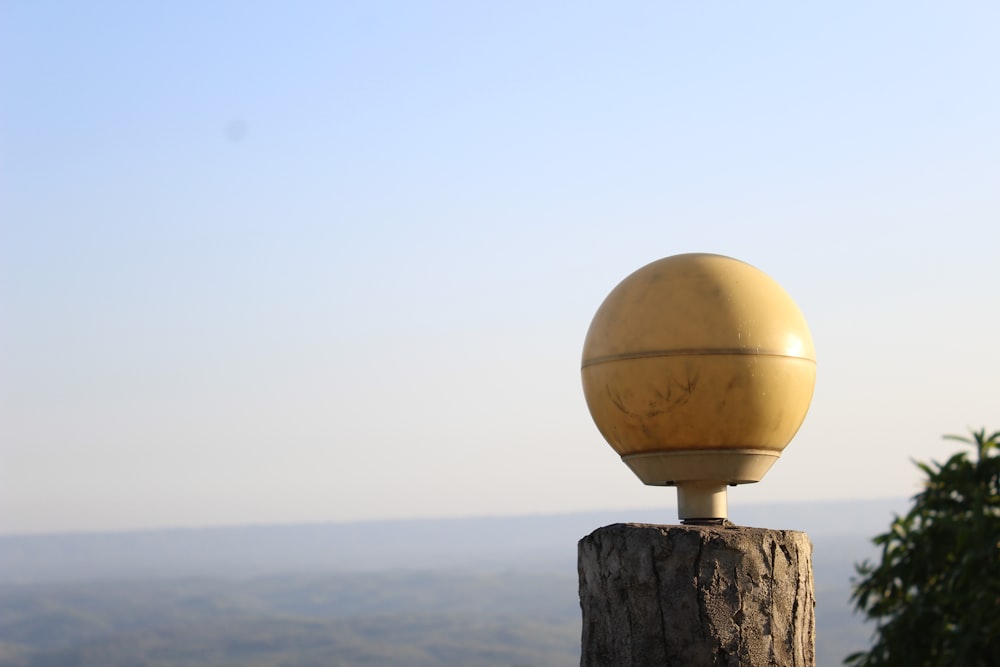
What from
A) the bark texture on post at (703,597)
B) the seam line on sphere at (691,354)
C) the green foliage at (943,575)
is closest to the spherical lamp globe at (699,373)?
the seam line on sphere at (691,354)

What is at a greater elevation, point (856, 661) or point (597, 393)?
point (597, 393)

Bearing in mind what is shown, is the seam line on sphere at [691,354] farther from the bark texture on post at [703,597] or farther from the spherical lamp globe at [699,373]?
the bark texture on post at [703,597]

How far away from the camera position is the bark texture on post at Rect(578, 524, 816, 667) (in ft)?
24.4

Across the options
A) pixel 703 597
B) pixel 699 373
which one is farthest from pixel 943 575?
pixel 699 373

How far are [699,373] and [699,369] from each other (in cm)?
3

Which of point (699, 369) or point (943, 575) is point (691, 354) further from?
point (943, 575)

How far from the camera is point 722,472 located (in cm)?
804

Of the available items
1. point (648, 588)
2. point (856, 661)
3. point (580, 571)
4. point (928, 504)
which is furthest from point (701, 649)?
point (928, 504)

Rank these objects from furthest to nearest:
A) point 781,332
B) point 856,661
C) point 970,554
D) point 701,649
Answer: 1. point 781,332
2. point 701,649
3. point 856,661
4. point 970,554

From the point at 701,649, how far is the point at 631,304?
7.72 feet

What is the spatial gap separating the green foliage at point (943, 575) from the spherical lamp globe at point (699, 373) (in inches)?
109

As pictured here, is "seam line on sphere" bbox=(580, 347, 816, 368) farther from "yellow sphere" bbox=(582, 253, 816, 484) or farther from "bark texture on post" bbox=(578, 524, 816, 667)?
"bark texture on post" bbox=(578, 524, 816, 667)

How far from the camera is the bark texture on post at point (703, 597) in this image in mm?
7445

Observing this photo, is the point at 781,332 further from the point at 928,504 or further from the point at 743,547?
the point at 928,504
